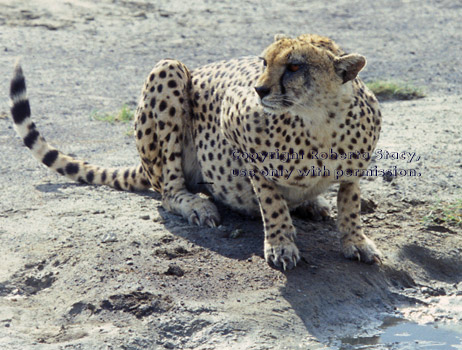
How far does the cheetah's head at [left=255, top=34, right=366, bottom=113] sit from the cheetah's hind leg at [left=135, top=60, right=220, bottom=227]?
1256 millimetres

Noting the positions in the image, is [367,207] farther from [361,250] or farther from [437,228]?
[361,250]

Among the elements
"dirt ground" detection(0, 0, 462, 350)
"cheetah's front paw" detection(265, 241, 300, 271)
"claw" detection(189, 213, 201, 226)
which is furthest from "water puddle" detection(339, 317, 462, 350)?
"claw" detection(189, 213, 201, 226)

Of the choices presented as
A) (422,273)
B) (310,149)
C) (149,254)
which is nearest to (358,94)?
(310,149)

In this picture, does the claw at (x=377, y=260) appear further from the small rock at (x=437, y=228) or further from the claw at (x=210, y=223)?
the claw at (x=210, y=223)

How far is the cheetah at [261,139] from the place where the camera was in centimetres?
350

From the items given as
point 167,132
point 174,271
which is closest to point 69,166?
point 167,132

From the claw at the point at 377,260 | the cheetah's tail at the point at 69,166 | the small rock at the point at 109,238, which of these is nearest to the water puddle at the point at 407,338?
the claw at the point at 377,260

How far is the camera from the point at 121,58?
8.48 m

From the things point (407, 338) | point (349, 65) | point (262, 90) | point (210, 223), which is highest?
point (349, 65)

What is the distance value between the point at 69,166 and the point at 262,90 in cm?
211

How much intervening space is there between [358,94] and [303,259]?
0.88 m

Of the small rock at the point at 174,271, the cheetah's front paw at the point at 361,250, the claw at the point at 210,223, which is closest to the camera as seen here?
the small rock at the point at 174,271

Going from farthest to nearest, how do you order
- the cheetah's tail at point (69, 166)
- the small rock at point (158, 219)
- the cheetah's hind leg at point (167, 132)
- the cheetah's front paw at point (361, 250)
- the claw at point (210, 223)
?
the cheetah's tail at point (69, 166) < the cheetah's hind leg at point (167, 132) < the small rock at point (158, 219) < the claw at point (210, 223) < the cheetah's front paw at point (361, 250)

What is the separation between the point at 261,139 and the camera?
12.8ft
